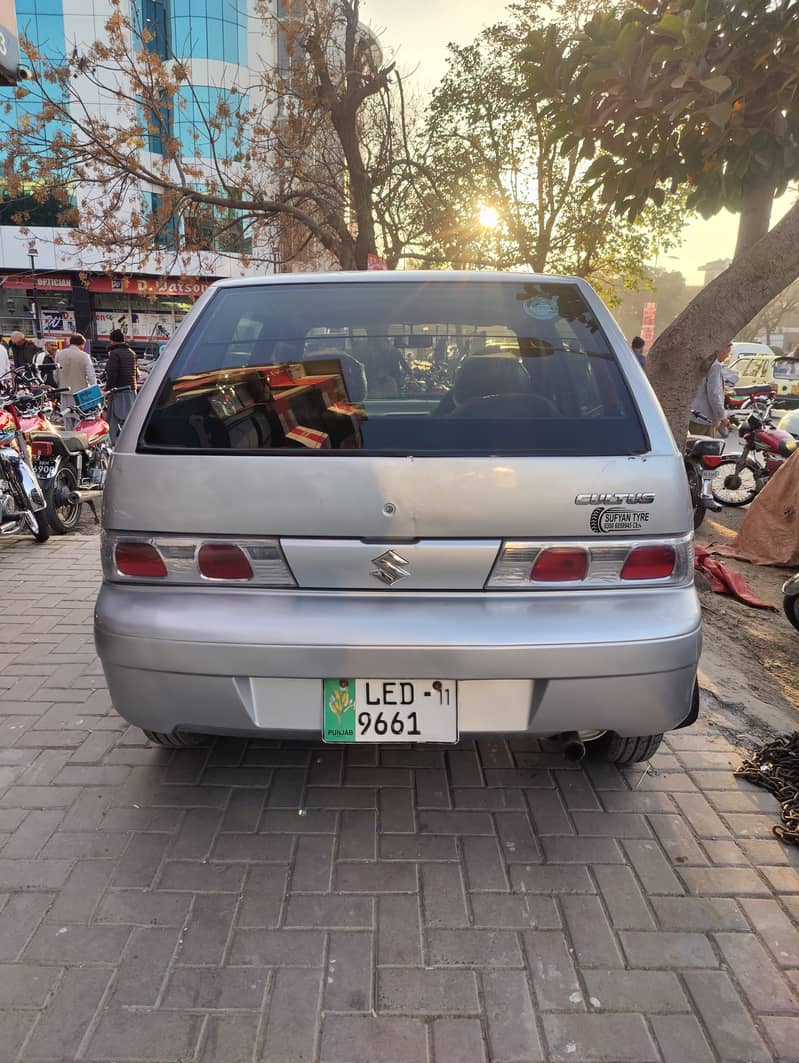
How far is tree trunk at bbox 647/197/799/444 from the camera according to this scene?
4.91 metres

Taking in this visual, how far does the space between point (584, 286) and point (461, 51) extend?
1385 cm

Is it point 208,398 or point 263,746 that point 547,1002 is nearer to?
point 263,746

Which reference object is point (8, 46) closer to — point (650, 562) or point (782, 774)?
point (650, 562)

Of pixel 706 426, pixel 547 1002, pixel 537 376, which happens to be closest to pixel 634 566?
pixel 537 376

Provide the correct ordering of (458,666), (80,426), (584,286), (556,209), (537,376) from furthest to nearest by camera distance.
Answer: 1. (556,209)
2. (80,426)
3. (584,286)
4. (537,376)
5. (458,666)

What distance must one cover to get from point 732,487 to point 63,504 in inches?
280

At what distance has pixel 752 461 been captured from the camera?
845cm

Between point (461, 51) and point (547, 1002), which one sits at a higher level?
point (461, 51)

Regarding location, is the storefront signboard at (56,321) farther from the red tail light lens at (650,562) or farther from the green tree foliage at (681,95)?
the red tail light lens at (650,562)

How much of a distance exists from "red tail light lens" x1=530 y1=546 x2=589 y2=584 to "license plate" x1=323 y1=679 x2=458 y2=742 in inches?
16.0

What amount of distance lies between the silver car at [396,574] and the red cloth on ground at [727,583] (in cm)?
335

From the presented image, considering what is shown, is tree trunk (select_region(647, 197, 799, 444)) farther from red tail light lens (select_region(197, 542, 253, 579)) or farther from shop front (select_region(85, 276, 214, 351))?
shop front (select_region(85, 276, 214, 351))

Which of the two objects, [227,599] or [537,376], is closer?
[227,599]

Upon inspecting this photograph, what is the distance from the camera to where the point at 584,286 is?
2.74m
